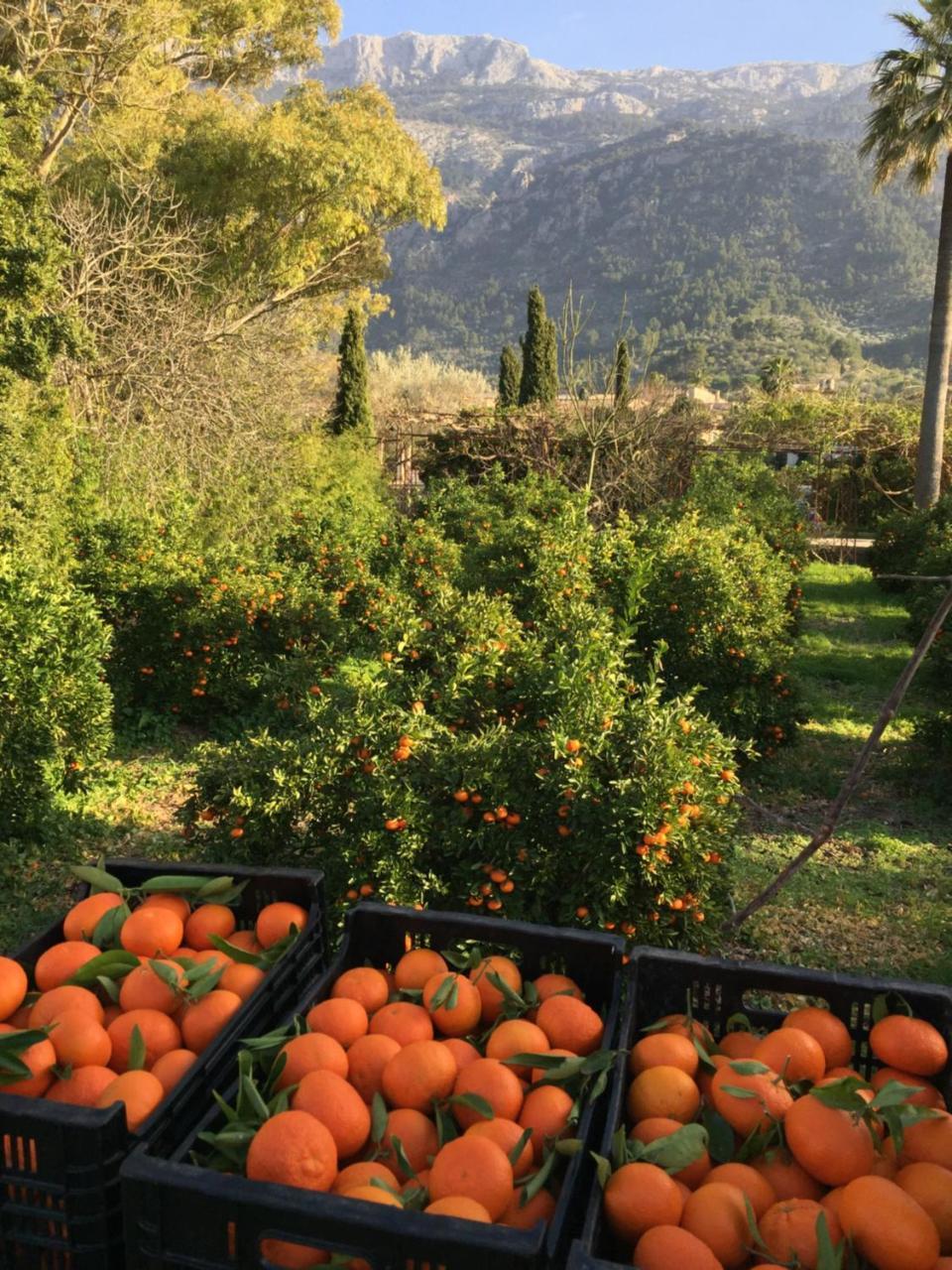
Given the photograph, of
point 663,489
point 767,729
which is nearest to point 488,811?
point 767,729

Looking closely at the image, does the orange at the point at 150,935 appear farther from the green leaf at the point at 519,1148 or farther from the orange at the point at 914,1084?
the orange at the point at 914,1084

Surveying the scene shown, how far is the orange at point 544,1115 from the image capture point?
5.38ft

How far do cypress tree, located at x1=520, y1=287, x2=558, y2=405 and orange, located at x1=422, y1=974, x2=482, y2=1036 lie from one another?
20.7m

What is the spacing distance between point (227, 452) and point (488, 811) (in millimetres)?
10965

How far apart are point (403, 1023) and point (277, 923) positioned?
0.46 meters

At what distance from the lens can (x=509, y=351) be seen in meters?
24.3

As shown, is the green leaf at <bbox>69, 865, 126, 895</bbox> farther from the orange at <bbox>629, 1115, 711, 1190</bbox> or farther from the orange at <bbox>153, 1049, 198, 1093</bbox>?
the orange at <bbox>629, 1115, 711, 1190</bbox>

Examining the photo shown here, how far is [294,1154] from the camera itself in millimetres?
1518

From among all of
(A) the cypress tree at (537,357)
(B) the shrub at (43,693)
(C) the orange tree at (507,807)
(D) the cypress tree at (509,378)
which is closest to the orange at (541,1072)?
(C) the orange tree at (507,807)

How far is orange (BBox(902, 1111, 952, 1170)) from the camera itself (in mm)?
1551

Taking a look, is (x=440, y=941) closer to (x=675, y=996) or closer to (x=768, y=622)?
(x=675, y=996)

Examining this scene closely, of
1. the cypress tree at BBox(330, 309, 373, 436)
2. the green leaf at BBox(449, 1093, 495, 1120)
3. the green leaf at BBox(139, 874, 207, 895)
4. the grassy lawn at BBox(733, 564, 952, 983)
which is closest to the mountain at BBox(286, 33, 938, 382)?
the cypress tree at BBox(330, 309, 373, 436)

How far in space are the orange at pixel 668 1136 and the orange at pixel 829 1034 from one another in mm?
384

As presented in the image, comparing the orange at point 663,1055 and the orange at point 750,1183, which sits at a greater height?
the orange at point 663,1055
